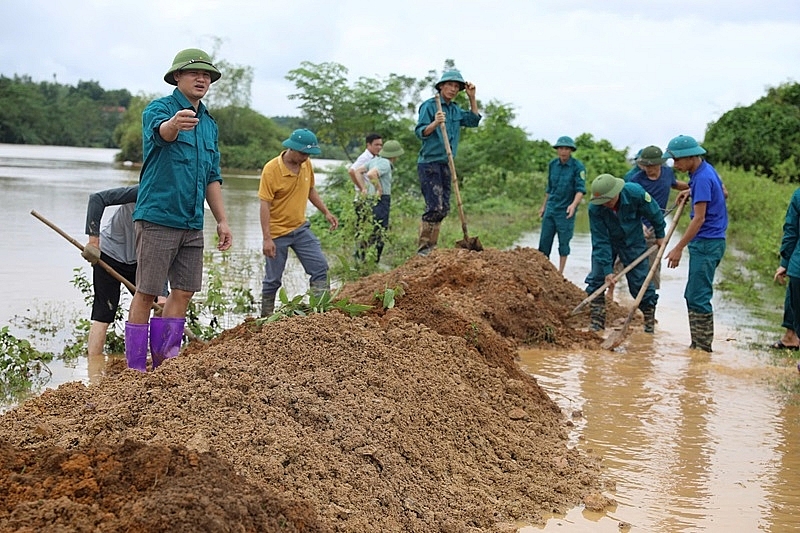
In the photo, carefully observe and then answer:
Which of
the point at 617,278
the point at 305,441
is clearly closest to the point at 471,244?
the point at 617,278

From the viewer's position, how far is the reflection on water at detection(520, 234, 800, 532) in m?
4.46

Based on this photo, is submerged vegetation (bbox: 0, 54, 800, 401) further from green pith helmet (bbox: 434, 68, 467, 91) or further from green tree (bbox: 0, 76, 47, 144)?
green tree (bbox: 0, 76, 47, 144)

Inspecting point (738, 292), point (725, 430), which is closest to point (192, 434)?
point (725, 430)

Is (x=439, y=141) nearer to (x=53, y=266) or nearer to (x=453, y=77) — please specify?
(x=453, y=77)

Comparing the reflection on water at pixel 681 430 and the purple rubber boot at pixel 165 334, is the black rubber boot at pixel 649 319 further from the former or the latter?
the purple rubber boot at pixel 165 334

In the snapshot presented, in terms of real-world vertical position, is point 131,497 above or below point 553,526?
above

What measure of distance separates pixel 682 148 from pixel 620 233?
1380 mm

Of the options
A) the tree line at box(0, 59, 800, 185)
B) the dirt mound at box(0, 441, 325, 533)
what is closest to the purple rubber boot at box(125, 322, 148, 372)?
the dirt mound at box(0, 441, 325, 533)

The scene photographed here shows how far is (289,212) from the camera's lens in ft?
26.5

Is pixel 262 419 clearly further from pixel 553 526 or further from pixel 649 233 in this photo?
pixel 649 233

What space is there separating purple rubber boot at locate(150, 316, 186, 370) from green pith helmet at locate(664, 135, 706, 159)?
14.3ft

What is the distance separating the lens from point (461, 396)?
17.2ft

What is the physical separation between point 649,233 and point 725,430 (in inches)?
165

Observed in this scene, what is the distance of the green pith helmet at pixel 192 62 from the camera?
5281 mm
